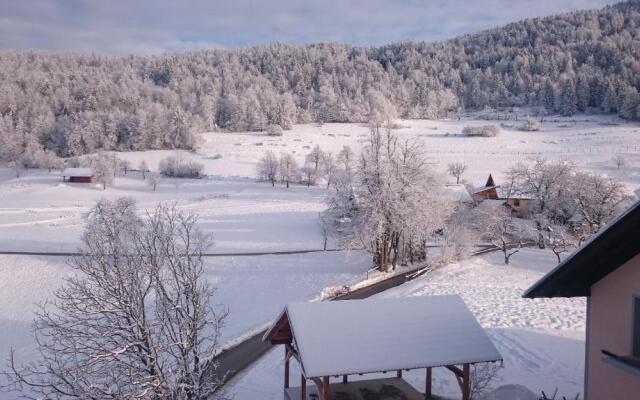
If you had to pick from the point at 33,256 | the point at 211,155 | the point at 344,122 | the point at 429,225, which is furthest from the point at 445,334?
the point at 344,122

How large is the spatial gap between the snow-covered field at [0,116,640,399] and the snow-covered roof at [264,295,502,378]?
4.53 meters

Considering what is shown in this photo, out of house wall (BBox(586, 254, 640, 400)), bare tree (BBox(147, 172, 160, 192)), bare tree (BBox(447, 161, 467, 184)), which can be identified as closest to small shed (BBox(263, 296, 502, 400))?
house wall (BBox(586, 254, 640, 400))

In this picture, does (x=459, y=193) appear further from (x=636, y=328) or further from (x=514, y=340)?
(x=636, y=328)

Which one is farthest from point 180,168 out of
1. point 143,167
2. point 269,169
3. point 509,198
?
point 509,198

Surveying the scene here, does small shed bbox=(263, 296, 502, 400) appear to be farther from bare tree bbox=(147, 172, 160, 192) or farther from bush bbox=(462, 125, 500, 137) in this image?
bush bbox=(462, 125, 500, 137)

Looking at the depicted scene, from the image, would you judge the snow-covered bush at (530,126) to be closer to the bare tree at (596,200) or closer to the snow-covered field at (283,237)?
the snow-covered field at (283,237)

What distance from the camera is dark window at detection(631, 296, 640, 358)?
678 cm

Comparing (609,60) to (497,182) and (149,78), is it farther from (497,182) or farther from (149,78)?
(149,78)

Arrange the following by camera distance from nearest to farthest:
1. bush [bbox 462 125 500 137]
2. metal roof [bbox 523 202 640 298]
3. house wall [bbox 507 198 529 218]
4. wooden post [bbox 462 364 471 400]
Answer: metal roof [bbox 523 202 640 298], wooden post [bbox 462 364 471 400], house wall [bbox 507 198 529 218], bush [bbox 462 125 500 137]

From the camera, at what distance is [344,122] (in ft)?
421

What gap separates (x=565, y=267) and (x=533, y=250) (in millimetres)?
32745

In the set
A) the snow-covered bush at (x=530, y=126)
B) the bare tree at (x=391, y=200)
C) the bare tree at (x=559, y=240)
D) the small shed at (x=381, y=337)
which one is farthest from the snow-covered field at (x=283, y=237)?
the small shed at (x=381, y=337)

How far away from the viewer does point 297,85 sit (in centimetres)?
15238

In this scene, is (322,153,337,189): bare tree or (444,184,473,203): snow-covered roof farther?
(322,153,337,189): bare tree
